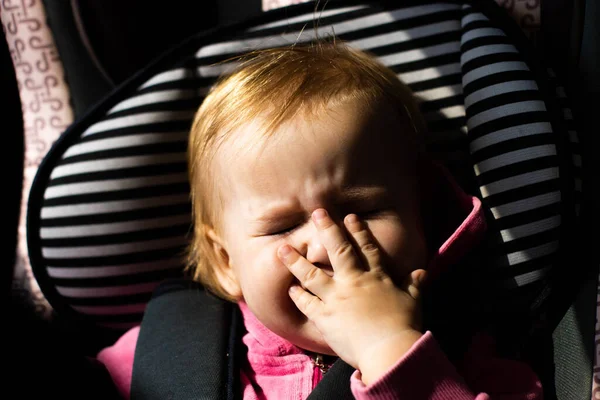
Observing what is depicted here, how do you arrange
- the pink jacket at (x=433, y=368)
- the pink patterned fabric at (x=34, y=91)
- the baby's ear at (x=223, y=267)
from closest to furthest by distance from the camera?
the pink jacket at (x=433, y=368) < the baby's ear at (x=223, y=267) < the pink patterned fabric at (x=34, y=91)

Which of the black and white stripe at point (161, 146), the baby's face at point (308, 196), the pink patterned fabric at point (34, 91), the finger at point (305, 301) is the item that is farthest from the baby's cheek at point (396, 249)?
the pink patterned fabric at point (34, 91)

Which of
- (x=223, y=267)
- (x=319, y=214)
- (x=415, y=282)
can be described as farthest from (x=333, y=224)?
(x=223, y=267)

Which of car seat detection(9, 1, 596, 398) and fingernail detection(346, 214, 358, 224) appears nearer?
fingernail detection(346, 214, 358, 224)

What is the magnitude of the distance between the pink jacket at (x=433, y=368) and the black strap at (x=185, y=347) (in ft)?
0.12

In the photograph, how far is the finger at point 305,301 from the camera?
946mm

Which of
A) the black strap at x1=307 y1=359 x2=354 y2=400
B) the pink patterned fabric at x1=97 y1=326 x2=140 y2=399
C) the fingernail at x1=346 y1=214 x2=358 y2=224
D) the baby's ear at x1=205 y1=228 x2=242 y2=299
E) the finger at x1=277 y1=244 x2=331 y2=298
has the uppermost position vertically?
the fingernail at x1=346 y1=214 x2=358 y2=224

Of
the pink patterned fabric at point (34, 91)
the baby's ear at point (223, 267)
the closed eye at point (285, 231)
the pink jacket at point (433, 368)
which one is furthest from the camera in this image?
the pink patterned fabric at point (34, 91)

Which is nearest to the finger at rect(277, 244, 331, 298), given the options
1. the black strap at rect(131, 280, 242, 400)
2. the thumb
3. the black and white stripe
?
the thumb

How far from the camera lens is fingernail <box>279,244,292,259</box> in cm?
96

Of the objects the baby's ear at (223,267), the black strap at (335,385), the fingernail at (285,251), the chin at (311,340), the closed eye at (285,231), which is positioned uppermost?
the closed eye at (285,231)

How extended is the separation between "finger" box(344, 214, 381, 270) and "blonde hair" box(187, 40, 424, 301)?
0.53 feet

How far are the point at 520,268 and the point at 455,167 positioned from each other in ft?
0.68

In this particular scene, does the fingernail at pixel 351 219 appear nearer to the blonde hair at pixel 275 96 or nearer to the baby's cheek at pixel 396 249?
the baby's cheek at pixel 396 249

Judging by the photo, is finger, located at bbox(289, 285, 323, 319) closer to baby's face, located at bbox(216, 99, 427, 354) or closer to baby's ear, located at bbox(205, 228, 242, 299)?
baby's face, located at bbox(216, 99, 427, 354)
